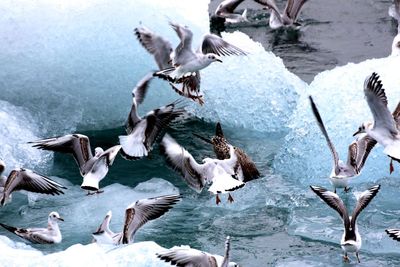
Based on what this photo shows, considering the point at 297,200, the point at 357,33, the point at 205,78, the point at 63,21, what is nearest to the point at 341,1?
the point at 357,33

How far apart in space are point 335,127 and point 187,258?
7.63ft

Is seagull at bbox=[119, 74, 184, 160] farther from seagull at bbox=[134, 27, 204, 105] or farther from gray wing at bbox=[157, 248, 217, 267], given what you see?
gray wing at bbox=[157, 248, 217, 267]

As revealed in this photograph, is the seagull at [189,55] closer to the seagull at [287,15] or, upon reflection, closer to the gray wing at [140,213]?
the gray wing at [140,213]

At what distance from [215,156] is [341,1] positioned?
4.13 m

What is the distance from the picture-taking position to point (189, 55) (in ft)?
25.0

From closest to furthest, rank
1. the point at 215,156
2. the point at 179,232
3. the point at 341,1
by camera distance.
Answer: the point at 179,232
the point at 215,156
the point at 341,1

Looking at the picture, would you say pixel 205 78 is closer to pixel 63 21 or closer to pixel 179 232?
pixel 63 21

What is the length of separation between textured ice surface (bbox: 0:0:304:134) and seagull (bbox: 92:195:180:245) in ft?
6.77

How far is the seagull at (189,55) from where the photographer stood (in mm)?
7535

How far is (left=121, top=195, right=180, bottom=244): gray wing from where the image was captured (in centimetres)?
638

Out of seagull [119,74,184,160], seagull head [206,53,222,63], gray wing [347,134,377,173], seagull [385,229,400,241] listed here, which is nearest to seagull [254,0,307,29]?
seagull head [206,53,222,63]

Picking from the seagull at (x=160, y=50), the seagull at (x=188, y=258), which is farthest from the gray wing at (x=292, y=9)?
the seagull at (x=188, y=258)

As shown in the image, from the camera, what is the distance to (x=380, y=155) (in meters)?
7.64

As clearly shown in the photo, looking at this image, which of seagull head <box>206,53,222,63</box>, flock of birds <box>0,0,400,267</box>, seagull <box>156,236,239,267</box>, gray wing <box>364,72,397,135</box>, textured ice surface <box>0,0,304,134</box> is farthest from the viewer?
textured ice surface <box>0,0,304,134</box>
